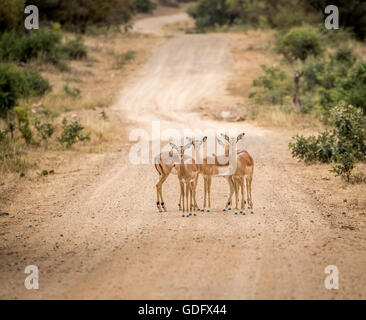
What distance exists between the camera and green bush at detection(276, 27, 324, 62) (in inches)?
1270

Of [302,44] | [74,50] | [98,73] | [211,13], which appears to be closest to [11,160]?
[98,73]

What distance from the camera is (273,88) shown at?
86.2ft

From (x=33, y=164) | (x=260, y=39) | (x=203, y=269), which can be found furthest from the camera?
(x=260, y=39)

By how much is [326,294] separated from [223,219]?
3152 mm

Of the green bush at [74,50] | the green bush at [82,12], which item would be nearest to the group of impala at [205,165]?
the green bush at [74,50]

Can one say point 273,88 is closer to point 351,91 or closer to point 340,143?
point 351,91

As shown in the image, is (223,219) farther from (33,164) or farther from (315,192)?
(33,164)

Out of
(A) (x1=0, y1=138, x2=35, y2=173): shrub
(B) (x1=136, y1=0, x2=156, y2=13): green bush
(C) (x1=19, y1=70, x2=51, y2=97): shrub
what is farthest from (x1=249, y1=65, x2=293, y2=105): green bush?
(B) (x1=136, y1=0, x2=156, y2=13): green bush

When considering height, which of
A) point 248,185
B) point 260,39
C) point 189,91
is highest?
point 260,39

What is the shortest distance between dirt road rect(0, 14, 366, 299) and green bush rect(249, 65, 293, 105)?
36.7 ft

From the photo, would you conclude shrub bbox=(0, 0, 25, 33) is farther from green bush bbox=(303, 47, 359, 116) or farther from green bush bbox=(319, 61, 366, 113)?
green bush bbox=(319, 61, 366, 113)

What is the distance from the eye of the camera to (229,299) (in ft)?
19.1

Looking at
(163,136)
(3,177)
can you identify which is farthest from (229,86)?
(3,177)

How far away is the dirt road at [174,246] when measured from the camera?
20.3ft
